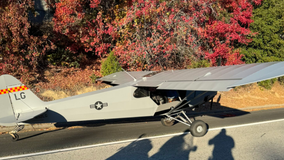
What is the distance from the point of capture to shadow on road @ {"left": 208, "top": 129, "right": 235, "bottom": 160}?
6.50 m

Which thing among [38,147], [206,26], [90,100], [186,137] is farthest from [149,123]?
[206,26]

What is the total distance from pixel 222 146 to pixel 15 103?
23.1 ft

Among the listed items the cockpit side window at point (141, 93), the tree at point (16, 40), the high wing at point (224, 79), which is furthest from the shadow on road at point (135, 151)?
the tree at point (16, 40)

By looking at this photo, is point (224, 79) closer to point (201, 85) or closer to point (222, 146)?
point (201, 85)

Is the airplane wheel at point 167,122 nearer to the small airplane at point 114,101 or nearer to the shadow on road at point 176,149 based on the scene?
the small airplane at point 114,101

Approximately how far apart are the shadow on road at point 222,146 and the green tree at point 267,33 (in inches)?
443

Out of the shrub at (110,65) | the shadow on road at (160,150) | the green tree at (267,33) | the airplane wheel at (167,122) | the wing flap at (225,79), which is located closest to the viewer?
the wing flap at (225,79)

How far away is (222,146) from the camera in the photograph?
7305 mm

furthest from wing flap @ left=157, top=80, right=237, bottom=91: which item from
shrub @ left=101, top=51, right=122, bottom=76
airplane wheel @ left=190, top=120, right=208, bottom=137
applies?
shrub @ left=101, top=51, right=122, bottom=76

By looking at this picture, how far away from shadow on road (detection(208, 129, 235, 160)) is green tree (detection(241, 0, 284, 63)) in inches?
443

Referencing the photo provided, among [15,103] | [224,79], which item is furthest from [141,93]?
[15,103]

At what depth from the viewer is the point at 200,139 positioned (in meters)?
7.94

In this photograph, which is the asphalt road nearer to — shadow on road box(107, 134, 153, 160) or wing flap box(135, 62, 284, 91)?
shadow on road box(107, 134, 153, 160)

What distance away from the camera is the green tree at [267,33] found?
17.0 m
